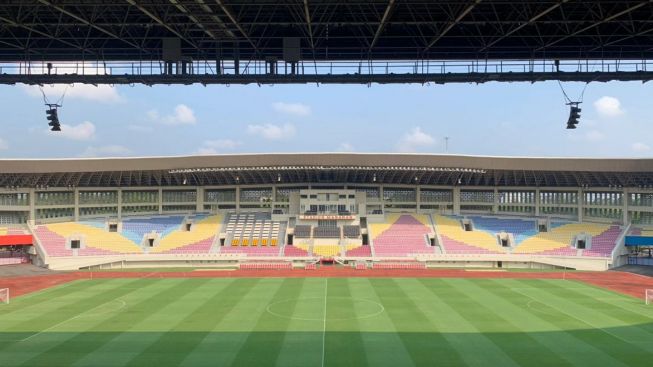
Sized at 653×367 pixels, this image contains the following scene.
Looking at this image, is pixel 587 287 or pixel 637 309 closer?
pixel 637 309

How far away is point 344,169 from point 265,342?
118 ft

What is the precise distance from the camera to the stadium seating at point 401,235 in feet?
184

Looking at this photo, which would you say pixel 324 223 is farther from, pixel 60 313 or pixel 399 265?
pixel 60 313

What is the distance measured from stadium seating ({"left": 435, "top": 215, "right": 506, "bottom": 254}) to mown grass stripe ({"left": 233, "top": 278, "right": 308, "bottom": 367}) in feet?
91.0

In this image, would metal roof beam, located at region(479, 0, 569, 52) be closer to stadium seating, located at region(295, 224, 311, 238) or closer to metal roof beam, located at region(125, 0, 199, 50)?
metal roof beam, located at region(125, 0, 199, 50)

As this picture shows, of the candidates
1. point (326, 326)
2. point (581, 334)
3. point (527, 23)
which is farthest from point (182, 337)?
point (527, 23)

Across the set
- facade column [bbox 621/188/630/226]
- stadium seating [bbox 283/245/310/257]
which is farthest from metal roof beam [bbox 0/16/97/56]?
facade column [bbox 621/188/630/226]

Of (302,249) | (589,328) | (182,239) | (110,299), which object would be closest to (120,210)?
(182,239)

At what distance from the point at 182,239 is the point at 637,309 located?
4280 cm

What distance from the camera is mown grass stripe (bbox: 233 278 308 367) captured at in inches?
822

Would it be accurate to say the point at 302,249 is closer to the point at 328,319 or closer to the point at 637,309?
the point at 328,319

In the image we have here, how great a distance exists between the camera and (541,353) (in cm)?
2194

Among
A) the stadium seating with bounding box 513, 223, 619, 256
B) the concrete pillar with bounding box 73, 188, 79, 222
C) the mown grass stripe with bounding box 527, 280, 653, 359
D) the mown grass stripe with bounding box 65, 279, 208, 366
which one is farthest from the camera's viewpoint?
the concrete pillar with bounding box 73, 188, 79, 222

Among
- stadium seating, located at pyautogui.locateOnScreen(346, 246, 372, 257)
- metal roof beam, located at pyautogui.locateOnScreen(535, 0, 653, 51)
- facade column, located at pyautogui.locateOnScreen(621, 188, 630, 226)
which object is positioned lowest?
stadium seating, located at pyautogui.locateOnScreen(346, 246, 372, 257)
